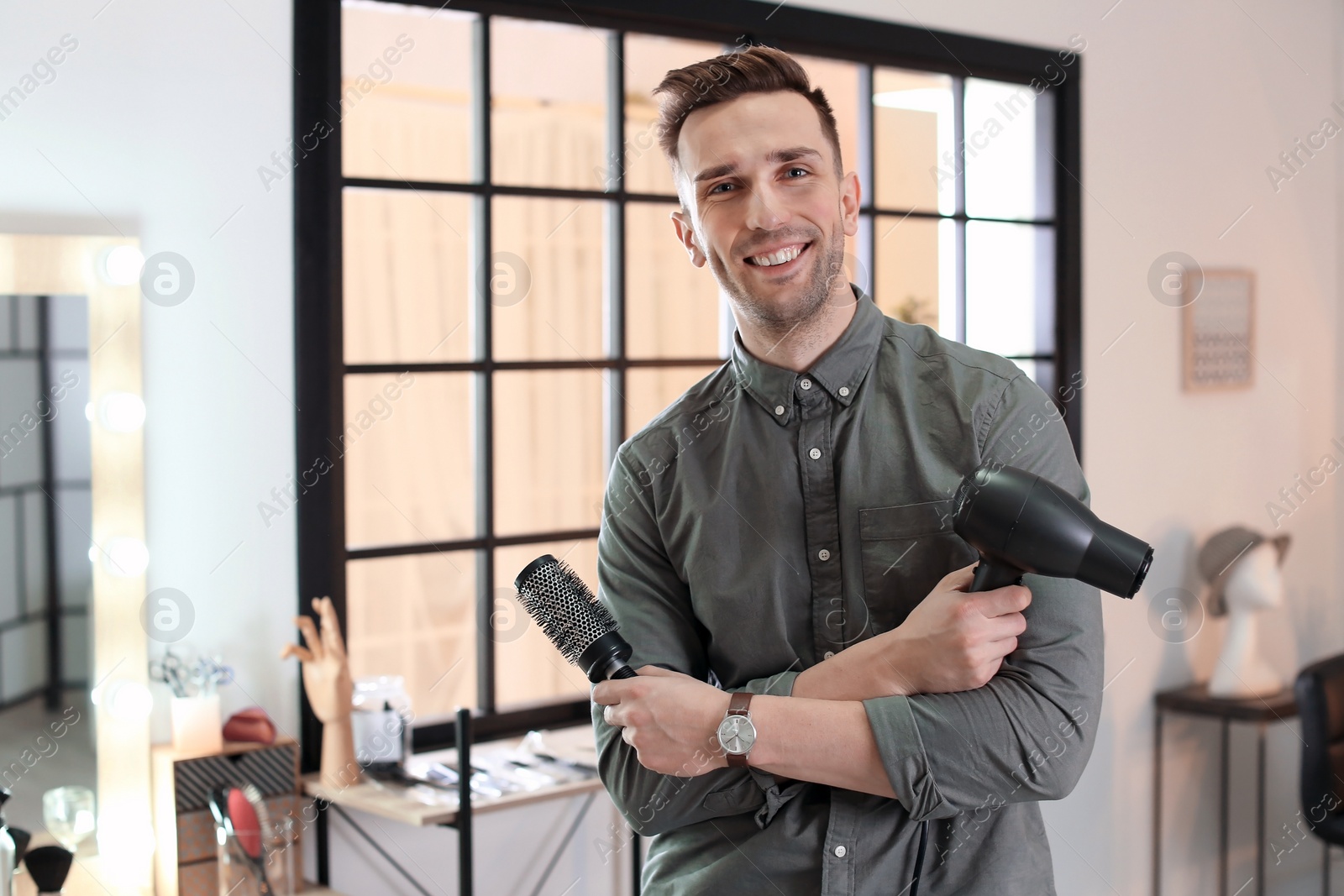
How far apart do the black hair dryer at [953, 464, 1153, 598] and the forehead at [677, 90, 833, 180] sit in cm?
49

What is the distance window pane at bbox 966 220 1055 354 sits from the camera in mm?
3564

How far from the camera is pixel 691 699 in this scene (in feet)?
4.19

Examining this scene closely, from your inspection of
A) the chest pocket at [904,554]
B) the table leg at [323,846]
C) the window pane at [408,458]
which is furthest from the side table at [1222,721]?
the chest pocket at [904,554]

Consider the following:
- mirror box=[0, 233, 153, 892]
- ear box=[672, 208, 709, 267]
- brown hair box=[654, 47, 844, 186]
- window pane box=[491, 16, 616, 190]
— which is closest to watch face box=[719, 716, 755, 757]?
ear box=[672, 208, 709, 267]

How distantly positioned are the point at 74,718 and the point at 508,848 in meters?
0.99

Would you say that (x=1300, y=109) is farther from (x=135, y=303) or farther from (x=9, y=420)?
(x=9, y=420)

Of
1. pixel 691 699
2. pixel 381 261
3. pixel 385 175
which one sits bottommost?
pixel 691 699

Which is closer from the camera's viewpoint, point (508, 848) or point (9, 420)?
point (9, 420)

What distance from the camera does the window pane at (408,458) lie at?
2.65 m

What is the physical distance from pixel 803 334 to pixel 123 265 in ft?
4.87

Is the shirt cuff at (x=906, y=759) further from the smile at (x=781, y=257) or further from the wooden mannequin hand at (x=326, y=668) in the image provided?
the wooden mannequin hand at (x=326, y=668)

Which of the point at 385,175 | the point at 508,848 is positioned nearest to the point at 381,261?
the point at 385,175

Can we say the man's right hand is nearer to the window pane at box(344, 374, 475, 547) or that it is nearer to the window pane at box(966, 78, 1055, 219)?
the window pane at box(344, 374, 475, 547)

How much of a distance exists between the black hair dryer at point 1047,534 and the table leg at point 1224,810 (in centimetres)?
285
